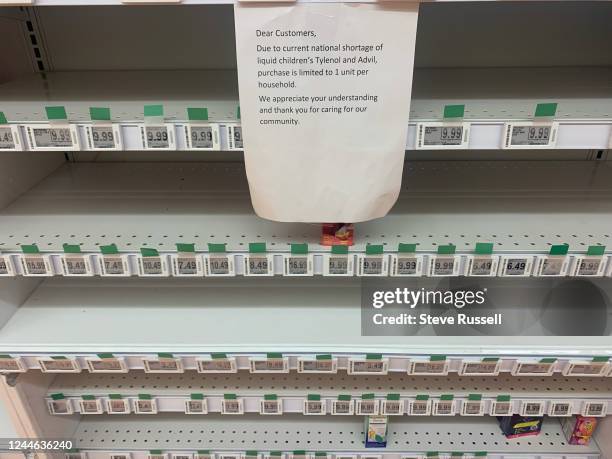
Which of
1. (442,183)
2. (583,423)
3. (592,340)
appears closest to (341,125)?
(442,183)

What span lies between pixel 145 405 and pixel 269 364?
0.45 metres

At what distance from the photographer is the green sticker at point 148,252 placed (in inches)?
39.5

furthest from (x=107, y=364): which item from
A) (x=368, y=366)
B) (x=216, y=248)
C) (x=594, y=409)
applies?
(x=594, y=409)

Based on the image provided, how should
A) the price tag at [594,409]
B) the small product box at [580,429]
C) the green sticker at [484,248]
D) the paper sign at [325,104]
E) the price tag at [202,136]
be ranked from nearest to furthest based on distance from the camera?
the paper sign at [325,104] < the price tag at [202,136] < the green sticker at [484,248] < the price tag at [594,409] < the small product box at [580,429]

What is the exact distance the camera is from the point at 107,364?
114 cm

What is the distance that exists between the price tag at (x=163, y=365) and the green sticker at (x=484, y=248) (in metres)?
0.80

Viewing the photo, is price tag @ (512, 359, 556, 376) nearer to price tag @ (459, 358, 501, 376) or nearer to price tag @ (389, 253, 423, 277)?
price tag @ (459, 358, 501, 376)

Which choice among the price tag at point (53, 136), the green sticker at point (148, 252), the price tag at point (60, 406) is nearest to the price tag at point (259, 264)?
the green sticker at point (148, 252)

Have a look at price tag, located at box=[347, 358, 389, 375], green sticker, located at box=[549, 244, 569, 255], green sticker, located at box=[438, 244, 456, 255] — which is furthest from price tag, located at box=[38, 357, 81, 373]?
green sticker, located at box=[549, 244, 569, 255]

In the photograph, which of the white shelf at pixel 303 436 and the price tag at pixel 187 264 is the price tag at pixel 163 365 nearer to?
the price tag at pixel 187 264

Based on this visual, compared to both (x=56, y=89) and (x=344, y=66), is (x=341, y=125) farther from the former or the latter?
(x=56, y=89)

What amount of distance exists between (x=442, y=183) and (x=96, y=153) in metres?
1.13

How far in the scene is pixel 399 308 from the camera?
129 centimetres

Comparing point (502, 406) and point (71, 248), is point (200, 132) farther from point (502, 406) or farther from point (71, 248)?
point (502, 406)
